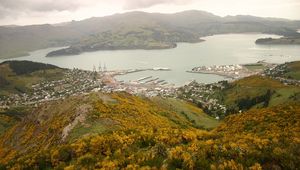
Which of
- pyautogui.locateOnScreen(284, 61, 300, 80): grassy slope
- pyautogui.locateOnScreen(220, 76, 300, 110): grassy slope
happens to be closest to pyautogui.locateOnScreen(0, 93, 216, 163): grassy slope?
pyautogui.locateOnScreen(220, 76, 300, 110): grassy slope

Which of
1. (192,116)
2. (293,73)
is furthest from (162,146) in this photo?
(293,73)

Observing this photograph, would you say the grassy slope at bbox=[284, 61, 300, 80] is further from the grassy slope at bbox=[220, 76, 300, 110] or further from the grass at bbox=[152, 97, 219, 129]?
the grass at bbox=[152, 97, 219, 129]

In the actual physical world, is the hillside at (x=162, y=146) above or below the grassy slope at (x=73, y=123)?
above

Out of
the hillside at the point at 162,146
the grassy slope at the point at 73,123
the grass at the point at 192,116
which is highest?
the hillside at the point at 162,146

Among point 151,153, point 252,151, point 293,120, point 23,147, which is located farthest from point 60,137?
point 293,120

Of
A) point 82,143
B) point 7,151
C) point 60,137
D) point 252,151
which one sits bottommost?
point 7,151

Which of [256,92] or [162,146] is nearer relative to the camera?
[162,146]

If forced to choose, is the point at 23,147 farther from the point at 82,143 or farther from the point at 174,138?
the point at 174,138

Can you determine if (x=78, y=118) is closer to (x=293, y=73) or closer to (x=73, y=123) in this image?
(x=73, y=123)

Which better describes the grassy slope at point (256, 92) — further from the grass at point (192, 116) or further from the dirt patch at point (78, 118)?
the dirt patch at point (78, 118)

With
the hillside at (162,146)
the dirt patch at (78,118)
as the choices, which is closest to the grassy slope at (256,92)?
the hillside at (162,146)

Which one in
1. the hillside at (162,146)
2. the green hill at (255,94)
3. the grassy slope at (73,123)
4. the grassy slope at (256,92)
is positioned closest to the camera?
the hillside at (162,146)
